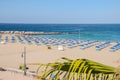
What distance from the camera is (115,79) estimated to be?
1174 mm

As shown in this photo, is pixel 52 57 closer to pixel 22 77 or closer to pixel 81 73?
pixel 22 77

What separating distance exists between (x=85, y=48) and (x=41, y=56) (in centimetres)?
694

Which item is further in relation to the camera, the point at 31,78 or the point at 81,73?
the point at 31,78

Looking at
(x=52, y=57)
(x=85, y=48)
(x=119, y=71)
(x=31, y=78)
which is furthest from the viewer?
(x=85, y=48)

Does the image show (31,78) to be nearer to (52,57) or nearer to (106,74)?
(52,57)

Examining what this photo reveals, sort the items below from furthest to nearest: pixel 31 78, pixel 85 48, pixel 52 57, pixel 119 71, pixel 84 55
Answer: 1. pixel 85 48
2. pixel 84 55
3. pixel 52 57
4. pixel 31 78
5. pixel 119 71

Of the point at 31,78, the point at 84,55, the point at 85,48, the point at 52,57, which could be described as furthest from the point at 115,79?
the point at 85,48

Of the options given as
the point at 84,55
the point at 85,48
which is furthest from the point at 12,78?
the point at 85,48

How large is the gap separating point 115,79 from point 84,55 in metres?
23.8

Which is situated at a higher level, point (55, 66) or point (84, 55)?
point (55, 66)

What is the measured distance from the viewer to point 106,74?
121 cm

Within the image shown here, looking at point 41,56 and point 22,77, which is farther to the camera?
point 41,56

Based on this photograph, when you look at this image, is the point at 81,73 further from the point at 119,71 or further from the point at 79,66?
the point at 119,71

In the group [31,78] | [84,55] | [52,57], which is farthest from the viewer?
[84,55]
